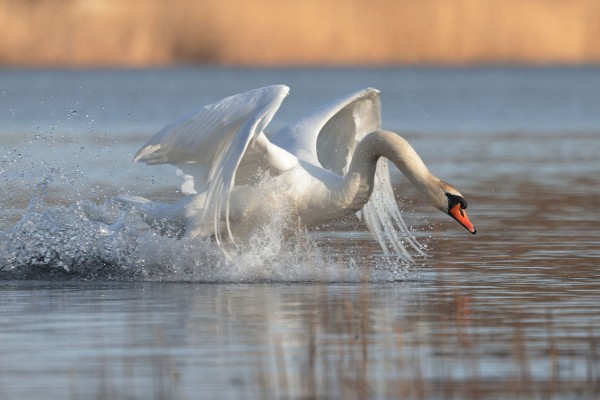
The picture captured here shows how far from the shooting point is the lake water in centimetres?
768

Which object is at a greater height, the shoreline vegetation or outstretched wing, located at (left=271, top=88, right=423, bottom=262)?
outstretched wing, located at (left=271, top=88, right=423, bottom=262)

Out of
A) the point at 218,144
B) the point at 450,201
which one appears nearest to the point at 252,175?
the point at 218,144

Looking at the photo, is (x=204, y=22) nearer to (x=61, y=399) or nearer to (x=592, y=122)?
(x=592, y=122)

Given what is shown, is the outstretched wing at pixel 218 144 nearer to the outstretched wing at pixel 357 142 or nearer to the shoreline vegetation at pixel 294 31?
the outstretched wing at pixel 357 142

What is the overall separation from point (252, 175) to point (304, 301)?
1.63 meters

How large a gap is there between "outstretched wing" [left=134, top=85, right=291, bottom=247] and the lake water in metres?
0.57

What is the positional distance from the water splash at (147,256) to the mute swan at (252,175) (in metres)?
0.15

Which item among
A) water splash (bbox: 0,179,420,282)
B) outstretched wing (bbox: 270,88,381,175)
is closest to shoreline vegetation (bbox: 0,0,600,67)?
outstretched wing (bbox: 270,88,381,175)

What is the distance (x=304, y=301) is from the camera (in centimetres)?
1064

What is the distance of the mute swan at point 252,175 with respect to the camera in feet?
37.2

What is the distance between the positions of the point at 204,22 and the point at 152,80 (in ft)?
35.2

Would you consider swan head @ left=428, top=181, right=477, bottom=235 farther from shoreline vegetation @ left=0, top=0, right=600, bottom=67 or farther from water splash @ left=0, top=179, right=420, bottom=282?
shoreline vegetation @ left=0, top=0, right=600, bottom=67

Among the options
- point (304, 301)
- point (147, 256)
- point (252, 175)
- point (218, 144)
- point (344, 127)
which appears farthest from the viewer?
point (344, 127)

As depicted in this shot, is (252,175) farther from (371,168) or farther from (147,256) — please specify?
(147,256)
